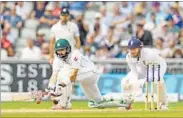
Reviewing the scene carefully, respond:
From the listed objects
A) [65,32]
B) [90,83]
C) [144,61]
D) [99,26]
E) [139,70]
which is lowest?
[90,83]

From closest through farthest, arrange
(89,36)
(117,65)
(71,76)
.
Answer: (71,76), (117,65), (89,36)

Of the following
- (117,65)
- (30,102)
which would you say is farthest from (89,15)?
(30,102)

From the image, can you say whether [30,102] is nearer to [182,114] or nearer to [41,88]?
[41,88]

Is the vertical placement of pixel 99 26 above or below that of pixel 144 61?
above

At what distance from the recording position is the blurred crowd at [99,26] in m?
21.5

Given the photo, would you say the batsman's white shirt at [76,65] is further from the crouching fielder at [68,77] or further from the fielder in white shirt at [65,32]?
the fielder in white shirt at [65,32]

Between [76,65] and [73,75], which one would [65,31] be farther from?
[73,75]

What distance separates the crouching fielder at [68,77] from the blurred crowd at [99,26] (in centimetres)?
587

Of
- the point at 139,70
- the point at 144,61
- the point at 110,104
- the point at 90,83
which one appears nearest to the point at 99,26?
the point at 139,70

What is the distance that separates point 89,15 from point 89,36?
1.15 meters

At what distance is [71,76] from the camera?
14.6 m

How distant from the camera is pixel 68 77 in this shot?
575 inches

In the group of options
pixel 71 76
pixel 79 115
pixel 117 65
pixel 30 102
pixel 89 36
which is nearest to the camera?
pixel 79 115

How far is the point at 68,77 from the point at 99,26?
7.74 m
